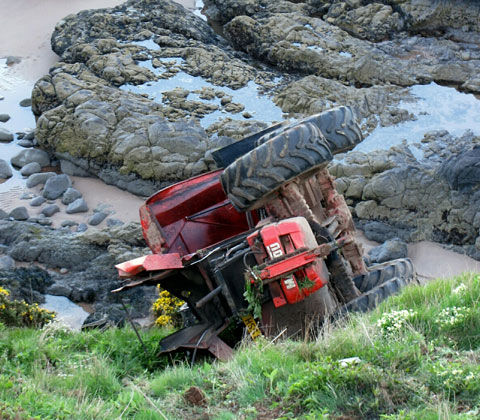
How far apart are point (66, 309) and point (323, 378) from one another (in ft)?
19.6

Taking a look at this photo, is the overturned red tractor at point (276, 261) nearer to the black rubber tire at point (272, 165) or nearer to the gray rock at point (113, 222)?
the black rubber tire at point (272, 165)

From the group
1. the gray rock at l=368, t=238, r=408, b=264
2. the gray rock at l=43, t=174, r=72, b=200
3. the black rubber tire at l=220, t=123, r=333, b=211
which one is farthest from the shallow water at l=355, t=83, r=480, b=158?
the black rubber tire at l=220, t=123, r=333, b=211

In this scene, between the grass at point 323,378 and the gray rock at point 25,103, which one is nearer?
the grass at point 323,378

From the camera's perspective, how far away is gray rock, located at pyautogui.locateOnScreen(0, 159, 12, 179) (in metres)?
13.6

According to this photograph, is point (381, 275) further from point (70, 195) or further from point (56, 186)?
point (56, 186)

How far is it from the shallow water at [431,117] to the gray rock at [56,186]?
217 inches

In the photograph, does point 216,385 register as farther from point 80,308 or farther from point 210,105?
point 210,105

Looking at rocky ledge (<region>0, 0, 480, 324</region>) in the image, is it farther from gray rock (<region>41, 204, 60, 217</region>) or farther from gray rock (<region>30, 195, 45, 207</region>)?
gray rock (<region>30, 195, 45, 207</region>)

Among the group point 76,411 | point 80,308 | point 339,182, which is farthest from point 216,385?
point 339,182

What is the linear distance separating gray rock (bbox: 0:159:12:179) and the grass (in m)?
8.16

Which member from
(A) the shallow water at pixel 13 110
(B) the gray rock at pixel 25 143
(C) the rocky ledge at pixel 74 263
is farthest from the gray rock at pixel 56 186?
(B) the gray rock at pixel 25 143

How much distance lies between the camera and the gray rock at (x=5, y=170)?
13555 millimetres

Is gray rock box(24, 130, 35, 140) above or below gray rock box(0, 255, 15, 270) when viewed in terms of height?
above

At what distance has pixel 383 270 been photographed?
7504 millimetres
